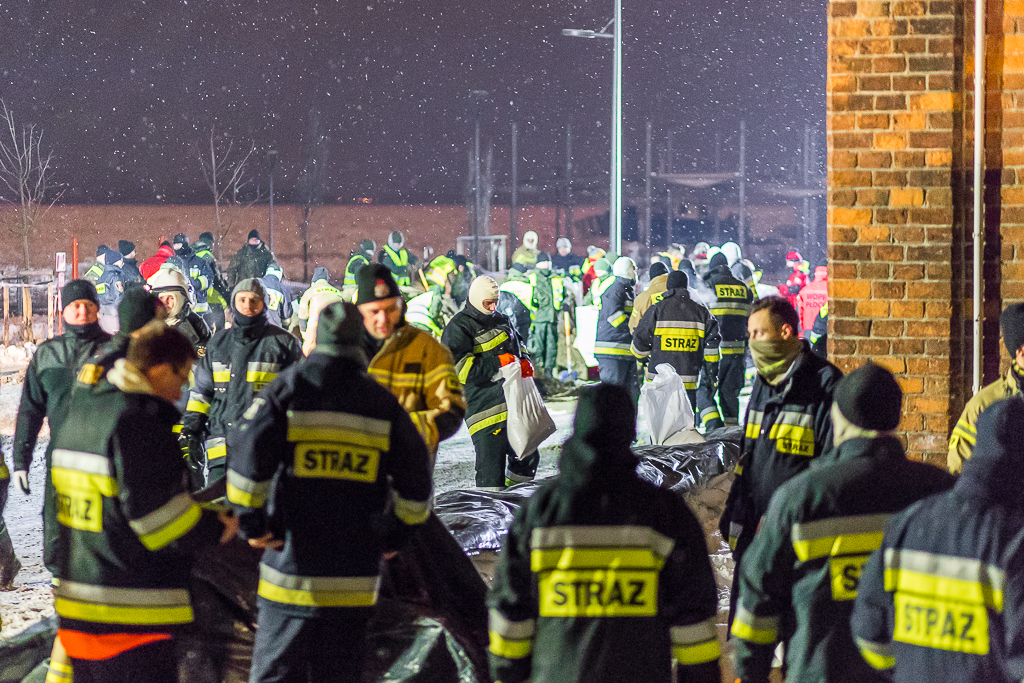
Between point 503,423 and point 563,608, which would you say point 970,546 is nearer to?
point 563,608

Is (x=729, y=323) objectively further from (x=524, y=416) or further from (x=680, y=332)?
(x=524, y=416)

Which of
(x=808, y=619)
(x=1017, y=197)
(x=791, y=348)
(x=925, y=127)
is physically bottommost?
(x=808, y=619)

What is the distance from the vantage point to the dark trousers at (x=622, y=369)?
1148cm

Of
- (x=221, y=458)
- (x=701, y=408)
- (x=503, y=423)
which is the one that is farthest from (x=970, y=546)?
(x=701, y=408)

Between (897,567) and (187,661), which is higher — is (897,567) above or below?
above

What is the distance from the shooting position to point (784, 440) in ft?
14.3

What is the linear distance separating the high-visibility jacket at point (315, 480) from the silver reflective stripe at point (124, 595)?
1.00ft

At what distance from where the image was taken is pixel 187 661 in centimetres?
425

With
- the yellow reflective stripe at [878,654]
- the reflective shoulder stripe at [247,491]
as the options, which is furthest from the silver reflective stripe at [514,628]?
the reflective shoulder stripe at [247,491]

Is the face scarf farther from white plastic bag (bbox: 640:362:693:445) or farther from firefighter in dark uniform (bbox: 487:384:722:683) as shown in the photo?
white plastic bag (bbox: 640:362:693:445)

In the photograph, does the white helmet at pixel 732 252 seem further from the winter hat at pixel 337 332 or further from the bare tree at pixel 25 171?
the bare tree at pixel 25 171

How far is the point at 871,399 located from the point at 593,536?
90 cm

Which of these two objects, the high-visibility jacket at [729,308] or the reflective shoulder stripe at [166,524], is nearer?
the reflective shoulder stripe at [166,524]

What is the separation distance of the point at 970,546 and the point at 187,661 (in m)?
3.02
